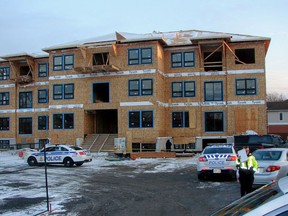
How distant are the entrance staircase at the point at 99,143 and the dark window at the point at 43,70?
33.2 ft

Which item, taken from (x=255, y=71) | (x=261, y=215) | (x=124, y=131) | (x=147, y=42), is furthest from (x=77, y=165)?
(x=261, y=215)

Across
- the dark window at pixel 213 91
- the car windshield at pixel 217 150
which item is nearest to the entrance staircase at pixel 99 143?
the dark window at pixel 213 91

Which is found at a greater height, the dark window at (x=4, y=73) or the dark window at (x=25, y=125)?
the dark window at (x=4, y=73)

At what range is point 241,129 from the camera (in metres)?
38.3

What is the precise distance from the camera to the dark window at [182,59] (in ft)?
132

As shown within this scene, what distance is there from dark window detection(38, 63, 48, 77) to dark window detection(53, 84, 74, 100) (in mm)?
4411

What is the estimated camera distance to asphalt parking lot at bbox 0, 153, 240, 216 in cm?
1102

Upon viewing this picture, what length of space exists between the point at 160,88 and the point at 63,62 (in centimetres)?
1111

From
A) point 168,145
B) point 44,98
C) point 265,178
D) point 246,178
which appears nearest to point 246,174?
point 246,178

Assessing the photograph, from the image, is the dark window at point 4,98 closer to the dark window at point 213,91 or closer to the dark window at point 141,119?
the dark window at point 141,119

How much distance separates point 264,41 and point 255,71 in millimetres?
3142

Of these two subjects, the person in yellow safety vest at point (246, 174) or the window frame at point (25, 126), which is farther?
the window frame at point (25, 126)

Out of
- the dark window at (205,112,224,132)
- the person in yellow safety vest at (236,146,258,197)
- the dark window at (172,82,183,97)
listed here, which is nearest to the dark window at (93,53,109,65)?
the dark window at (172,82,183,97)

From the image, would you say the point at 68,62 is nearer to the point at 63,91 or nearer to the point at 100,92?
the point at 63,91
